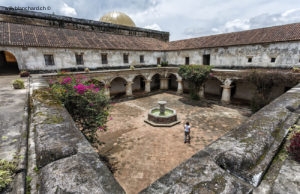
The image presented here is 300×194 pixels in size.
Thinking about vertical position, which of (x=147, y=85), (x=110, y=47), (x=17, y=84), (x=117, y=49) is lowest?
(x=147, y=85)

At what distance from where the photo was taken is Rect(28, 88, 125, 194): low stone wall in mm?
1468

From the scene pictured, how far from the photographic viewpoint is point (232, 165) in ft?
6.03

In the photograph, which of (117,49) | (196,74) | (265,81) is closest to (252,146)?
(265,81)

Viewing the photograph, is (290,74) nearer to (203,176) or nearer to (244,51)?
(244,51)

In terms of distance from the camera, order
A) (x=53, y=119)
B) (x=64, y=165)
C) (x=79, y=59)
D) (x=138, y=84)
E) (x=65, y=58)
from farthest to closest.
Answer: (x=138, y=84) < (x=79, y=59) < (x=65, y=58) < (x=53, y=119) < (x=64, y=165)

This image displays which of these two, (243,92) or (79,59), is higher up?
(79,59)

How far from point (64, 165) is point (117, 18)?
28024 millimetres

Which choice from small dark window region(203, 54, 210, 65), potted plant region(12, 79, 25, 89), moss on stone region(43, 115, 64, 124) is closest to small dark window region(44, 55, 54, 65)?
potted plant region(12, 79, 25, 89)

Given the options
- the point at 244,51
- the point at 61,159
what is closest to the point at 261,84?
the point at 244,51

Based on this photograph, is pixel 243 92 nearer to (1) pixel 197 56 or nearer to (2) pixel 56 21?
(1) pixel 197 56

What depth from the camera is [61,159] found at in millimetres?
1865

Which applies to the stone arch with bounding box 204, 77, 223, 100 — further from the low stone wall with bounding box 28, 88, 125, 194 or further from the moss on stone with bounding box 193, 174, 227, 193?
the low stone wall with bounding box 28, 88, 125, 194

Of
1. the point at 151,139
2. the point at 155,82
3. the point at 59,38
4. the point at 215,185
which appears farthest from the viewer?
the point at 155,82

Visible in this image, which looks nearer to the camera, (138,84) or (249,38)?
(249,38)
